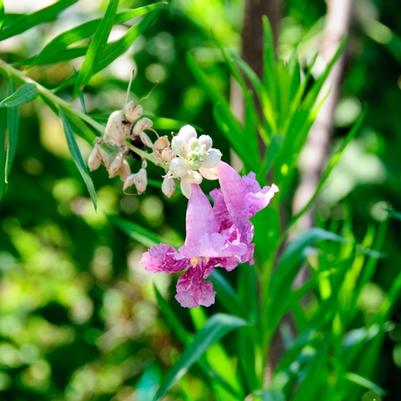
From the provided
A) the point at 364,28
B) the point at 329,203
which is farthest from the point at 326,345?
the point at 364,28

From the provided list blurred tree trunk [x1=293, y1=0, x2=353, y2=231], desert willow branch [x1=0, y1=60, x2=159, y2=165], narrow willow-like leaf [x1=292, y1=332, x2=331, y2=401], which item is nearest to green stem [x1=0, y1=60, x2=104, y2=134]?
desert willow branch [x1=0, y1=60, x2=159, y2=165]

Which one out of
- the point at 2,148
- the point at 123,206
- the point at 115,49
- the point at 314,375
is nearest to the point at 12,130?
the point at 2,148

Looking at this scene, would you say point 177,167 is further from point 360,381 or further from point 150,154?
point 360,381

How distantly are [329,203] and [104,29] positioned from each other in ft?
4.00

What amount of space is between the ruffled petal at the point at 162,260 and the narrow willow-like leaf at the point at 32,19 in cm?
27

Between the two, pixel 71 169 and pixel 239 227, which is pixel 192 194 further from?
pixel 71 169

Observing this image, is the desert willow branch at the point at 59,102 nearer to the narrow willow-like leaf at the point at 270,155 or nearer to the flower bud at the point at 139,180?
the flower bud at the point at 139,180

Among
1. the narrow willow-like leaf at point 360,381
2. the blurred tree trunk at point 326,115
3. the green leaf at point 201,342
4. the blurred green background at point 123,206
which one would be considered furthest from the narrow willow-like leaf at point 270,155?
the blurred green background at point 123,206

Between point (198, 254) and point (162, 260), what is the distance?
0.04 m

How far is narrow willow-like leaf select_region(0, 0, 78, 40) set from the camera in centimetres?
91

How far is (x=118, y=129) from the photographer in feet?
2.45

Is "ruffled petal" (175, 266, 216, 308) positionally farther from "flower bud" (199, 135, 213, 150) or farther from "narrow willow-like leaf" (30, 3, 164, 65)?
"narrow willow-like leaf" (30, 3, 164, 65)

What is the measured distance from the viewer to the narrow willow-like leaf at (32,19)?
2.97 feet

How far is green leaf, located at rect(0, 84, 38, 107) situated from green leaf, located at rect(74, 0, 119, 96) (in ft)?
0.23
